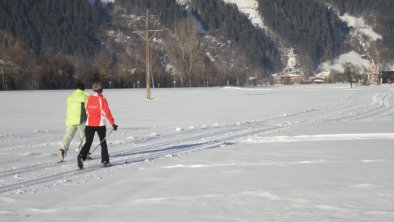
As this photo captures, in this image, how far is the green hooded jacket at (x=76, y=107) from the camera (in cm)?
Answer: 1112

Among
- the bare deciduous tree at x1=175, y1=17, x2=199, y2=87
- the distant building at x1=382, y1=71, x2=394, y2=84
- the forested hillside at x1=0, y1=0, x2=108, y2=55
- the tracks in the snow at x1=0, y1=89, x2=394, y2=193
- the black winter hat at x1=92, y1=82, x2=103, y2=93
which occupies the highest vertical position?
the forested hillside at x1=0, y1=0, x2=108, y2=55

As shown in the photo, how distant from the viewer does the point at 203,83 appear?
316 ft

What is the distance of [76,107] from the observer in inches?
439

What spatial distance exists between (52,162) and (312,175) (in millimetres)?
5334

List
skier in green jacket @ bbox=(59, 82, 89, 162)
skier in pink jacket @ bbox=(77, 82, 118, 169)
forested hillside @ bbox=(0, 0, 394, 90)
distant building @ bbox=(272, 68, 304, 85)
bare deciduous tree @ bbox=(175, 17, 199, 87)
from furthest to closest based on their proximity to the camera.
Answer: distant building @ bbox=(272, 68, 304, 85) → bare deciduous tree @ bbox=(175, 17, 199, 87) → forested hillside @ bbox=(0, 0, 394, 90) → skier in green jacket @ bbox=(59, 82, 89, 162) → skier in pink jacket @ bbox=(77, 82, 118, 169)

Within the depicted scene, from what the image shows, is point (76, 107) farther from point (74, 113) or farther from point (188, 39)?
point (188, 39)

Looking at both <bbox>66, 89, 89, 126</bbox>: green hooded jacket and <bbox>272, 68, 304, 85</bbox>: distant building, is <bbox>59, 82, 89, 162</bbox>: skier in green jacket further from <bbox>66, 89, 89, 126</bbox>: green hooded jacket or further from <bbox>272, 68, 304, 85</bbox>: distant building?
<bbox>272, 68, 304, 85</bbox>: distant building

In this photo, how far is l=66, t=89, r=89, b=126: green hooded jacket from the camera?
11.1m

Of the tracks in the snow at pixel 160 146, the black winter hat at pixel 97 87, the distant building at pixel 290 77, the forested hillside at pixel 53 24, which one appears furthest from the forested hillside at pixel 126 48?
the black winter hat at pixel 97 87

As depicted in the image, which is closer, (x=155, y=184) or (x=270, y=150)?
(x=155, y=184)

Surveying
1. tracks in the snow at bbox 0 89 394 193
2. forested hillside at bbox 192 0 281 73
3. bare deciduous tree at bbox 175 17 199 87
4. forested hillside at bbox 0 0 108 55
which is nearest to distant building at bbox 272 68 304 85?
forested hillside at bbox 192 0 281 73

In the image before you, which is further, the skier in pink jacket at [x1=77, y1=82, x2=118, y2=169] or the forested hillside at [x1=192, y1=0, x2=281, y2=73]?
the forested hillside at [x1=192, y1=0, x2=281, y2=73]

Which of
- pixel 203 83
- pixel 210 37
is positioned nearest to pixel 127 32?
pixel 210 37

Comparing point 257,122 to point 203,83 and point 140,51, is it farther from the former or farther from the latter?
point 140,51
